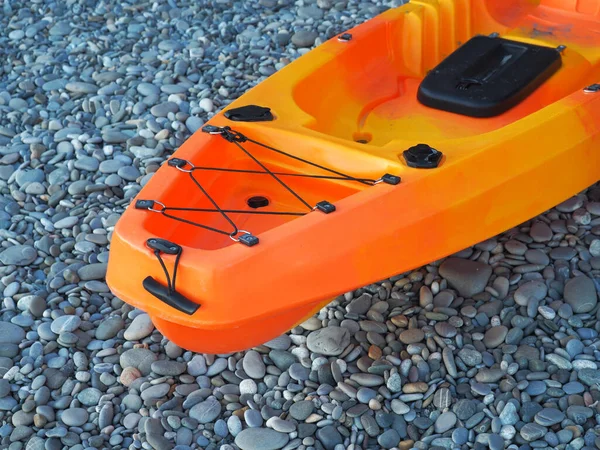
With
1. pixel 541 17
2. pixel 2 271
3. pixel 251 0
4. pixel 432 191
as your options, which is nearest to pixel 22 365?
pixel 2 271

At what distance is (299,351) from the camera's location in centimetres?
276

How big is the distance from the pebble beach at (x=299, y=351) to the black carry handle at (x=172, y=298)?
469mm

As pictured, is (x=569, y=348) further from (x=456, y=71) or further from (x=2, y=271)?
(x=2, y=271)

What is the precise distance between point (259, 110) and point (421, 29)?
1007 mm

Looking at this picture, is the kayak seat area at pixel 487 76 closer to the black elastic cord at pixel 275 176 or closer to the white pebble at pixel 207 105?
the black elastic cord at pixel 275 176

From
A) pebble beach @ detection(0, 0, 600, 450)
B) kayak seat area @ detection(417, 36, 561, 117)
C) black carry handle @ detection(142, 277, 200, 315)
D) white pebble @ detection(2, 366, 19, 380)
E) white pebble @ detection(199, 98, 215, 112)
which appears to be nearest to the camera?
black carry handle @ detection(142, 277, 200, 315)

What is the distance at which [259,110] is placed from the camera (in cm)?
288

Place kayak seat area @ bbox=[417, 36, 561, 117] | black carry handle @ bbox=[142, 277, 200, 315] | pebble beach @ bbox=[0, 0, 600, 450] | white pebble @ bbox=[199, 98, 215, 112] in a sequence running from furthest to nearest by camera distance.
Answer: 1. white pebble @ bbox=[199, 98, 215, 112]
2. kayak seat area @ bbox=[417, 36, 561, 117]
3. pebble beach @ bbox=[0, 0, 600, 450]
4. black carry handle @ bbox=[142, 277, 200, 315]

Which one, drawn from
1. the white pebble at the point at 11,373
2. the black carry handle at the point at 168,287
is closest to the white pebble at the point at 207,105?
the white pebble at the point at 11,373

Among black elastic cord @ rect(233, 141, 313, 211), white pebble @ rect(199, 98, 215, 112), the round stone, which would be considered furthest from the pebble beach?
black elastic cord @ rect(233, 141, 313, 211)

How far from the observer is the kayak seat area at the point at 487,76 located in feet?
10.3

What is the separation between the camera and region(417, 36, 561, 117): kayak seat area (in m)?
3.14

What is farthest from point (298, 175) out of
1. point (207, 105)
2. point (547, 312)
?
point (207, 105)

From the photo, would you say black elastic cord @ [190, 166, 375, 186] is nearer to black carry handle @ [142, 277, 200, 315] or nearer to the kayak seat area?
black carry handle @ [142, 277, 200, 315]
